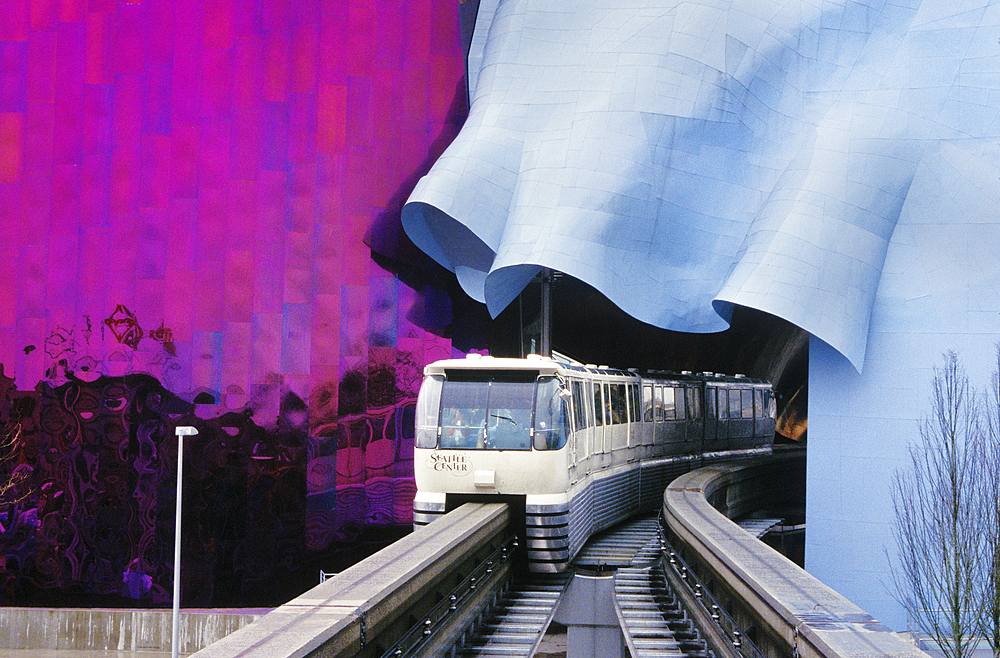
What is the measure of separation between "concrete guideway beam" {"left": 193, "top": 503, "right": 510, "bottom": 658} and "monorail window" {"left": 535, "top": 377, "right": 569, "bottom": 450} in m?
1.86

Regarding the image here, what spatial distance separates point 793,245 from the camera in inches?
877

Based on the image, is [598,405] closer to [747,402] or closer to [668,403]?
[668,403]

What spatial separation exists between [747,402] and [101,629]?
18601mm

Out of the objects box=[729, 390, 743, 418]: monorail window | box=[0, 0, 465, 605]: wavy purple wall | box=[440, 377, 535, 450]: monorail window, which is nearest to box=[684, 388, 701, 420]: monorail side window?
box=[729, 390, 743, 418]: monorail window

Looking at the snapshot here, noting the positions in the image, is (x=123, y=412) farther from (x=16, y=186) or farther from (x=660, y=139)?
(x=660, y=139)

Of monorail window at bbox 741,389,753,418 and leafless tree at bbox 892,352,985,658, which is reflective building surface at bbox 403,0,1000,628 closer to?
leafless tree at bbox 892,352,985,658

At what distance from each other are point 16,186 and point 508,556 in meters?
17.8

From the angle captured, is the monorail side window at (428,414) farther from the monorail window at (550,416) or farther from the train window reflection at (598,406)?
the train window reflection at (598,406)

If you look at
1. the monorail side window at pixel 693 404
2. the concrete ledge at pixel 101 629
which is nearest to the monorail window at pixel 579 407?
the monorail side window at pixel 693 404

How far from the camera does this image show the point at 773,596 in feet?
28.9

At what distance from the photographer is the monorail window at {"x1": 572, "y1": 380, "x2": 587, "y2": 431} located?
15.9 meters

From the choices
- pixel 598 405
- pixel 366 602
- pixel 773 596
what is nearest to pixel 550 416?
pixel 598 405

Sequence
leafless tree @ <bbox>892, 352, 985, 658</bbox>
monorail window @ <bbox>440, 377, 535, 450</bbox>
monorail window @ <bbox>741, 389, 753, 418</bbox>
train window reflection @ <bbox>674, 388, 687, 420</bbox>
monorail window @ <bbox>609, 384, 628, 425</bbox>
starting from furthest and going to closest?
1. monorail window @ <bbox>741, 389, 753, 418</bbox>
2. train window reflection @ <bbox>674, 388, 687, 420</bbox>
3. leafless tree @ <bbox>892, 352, 985, 658</bbox>
4. monorail window @ <bbox>609, 384, 628, 425</bbox>
5. monorail window @ <bbox>440, 377, 535, 450</bbox>

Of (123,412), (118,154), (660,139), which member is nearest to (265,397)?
(123,412)
